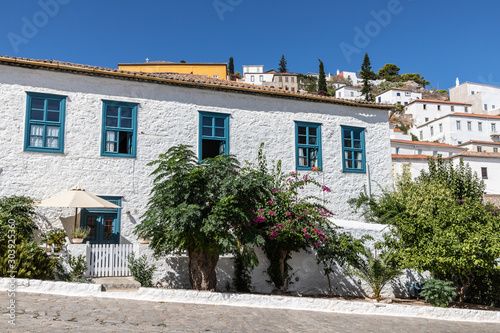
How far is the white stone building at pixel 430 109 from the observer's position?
73.5 metres

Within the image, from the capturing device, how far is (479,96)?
76.9m

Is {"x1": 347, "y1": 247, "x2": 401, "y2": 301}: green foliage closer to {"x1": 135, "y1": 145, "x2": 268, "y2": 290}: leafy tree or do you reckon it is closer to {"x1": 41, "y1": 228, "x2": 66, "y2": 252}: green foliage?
{"x1": 135, "y1": 145, "x2": 268, "y2": 290}: leafy tree

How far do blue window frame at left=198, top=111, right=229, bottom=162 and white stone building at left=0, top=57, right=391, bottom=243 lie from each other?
0.04 meters

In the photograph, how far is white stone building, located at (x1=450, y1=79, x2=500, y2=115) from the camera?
76438 mm

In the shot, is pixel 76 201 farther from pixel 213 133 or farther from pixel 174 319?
pixel 213 133

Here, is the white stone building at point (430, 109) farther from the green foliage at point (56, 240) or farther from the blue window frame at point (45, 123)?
the green foliage at point (56, 240)

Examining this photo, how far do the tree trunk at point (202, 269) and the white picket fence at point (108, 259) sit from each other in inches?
71.7

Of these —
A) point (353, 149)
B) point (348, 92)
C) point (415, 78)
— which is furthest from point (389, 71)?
point (353, 149)

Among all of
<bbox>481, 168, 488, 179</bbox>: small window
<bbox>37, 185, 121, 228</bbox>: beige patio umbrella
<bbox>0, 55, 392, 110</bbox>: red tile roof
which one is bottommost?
<bbox>37, 185, 121, 228</bbox>: beige patio umbrella

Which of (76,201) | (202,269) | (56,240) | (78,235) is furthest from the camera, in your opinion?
(76,201)

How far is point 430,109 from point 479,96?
1032 centimetres

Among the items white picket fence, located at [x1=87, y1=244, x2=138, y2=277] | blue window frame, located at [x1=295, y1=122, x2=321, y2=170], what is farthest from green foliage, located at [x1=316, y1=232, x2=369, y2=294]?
white picket fence, located at [x1=87, y1=244, x2=138, y2=277]

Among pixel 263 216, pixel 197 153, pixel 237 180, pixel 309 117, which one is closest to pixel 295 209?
pixel 263 216

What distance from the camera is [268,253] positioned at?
1332cm
